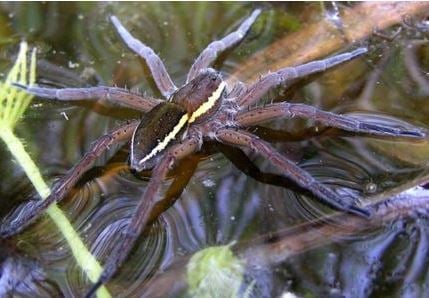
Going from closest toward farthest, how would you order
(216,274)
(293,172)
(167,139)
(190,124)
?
1. (216,274)
2. (293,172)
3. (167,139)
4. (190,124)

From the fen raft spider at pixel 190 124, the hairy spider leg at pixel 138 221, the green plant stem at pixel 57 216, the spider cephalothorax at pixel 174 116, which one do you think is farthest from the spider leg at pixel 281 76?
the green plant stem at pixel 57 216

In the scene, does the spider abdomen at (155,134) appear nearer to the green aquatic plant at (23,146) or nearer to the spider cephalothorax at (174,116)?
the spider cephalothorax at (174,116)

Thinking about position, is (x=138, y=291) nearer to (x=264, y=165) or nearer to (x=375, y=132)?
(x=264, y=165)

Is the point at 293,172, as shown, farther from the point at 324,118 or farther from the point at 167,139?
the point at 167,139

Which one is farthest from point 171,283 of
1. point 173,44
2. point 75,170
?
point 173,44

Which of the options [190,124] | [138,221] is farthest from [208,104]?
[138,221]

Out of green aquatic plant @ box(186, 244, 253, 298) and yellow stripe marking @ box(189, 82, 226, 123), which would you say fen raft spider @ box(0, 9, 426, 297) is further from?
green aquatic plant @ box(186, 244, 253, 298)

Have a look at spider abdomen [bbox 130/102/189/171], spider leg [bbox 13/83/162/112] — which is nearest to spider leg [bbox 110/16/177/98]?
spider leg [bbox 13/83/162/112]
